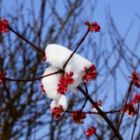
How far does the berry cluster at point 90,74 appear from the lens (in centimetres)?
146

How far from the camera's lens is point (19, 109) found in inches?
237

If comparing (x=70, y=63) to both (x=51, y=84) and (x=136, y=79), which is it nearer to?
(x=51, y=84)

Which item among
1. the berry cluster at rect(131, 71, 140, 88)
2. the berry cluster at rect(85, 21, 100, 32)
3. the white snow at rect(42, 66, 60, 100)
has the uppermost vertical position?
the berry cluster at rect(85, 21, 100, 32)

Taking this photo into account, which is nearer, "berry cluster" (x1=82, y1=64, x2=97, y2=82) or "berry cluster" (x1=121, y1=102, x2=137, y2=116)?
"berry cluster" (x1=82, y1=64, x2=97, y2=82)

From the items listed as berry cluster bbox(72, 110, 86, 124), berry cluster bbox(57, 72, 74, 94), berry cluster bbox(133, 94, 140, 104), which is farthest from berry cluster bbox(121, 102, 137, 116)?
berry cluster bbox(57, 72, 74, 94)

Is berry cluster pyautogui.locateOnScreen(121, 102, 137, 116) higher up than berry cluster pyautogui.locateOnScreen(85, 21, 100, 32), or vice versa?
berry cluster pyautogui.locateOnScreen(85, 21, 100, 32)

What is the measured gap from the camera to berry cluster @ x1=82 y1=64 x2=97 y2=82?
1458 mm

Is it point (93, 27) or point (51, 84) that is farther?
point (51, 84)

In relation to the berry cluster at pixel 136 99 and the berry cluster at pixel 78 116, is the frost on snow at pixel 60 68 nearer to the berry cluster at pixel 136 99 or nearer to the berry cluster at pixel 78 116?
the berry cluster at pixel 78 116

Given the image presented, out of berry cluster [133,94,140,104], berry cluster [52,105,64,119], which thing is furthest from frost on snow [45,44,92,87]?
berry cluster [133,94,140,104]

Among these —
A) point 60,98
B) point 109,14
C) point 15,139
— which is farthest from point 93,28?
point 15,139

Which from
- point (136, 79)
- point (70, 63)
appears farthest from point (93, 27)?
point (136, 79)

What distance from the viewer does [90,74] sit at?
1.48 meters

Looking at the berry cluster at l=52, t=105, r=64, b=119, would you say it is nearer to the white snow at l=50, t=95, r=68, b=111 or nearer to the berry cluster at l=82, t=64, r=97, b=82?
the white snow at l=50, t=95, r=68, b=111
